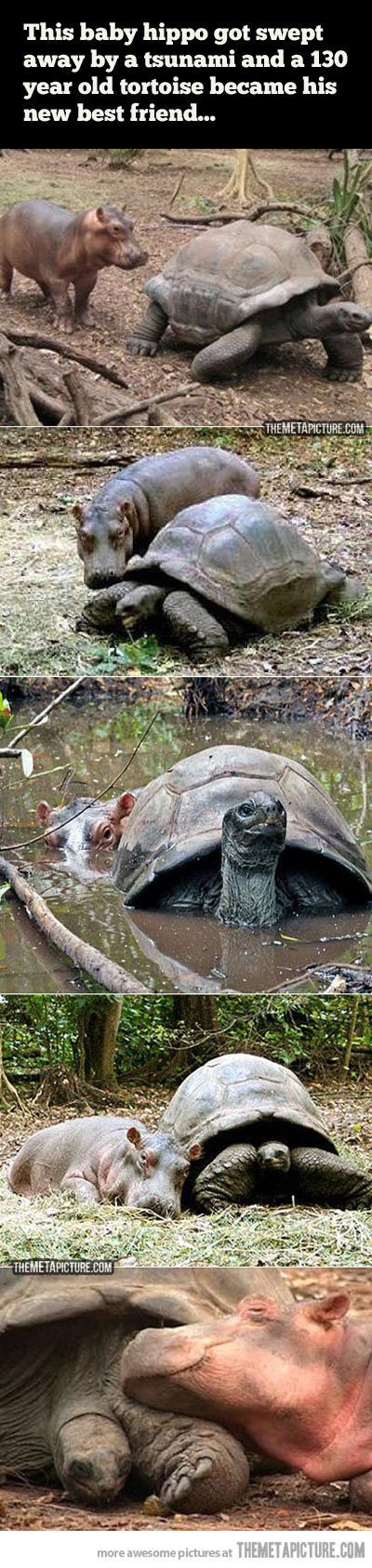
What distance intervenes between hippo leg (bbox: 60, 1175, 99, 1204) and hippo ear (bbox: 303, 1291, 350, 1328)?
29.2 inches

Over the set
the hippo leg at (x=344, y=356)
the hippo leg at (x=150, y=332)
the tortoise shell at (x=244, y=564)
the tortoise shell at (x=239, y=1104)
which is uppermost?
the hippo leg at (x=150, y=332)

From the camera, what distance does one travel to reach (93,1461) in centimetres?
321

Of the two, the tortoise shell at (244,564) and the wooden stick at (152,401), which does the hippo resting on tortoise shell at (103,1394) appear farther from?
the wooden stick at (152,401)

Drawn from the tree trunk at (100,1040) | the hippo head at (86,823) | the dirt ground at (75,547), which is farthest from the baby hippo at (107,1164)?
the dirt ground at (75,547)

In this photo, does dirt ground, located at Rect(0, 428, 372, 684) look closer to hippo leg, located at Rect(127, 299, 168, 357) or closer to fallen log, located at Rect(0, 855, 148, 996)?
hippo leg, located at Rect(127, 299, 168, 357)

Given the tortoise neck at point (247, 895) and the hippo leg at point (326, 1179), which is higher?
the tortoise neck at point (247, 895)

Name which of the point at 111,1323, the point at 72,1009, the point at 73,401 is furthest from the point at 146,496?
the point at 111,1323

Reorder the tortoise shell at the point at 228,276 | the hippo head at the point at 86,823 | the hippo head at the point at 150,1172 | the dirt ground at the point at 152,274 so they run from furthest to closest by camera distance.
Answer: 1. the tortoise shell at the point at 228,276
2. the dirt ground at the point at 152,274
3. the hippo head at the point at 86,823
4. the hippo head at the point at 150,1172

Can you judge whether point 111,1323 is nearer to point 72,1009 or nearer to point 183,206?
point 72,1009

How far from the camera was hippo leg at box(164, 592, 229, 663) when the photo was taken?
4281mm

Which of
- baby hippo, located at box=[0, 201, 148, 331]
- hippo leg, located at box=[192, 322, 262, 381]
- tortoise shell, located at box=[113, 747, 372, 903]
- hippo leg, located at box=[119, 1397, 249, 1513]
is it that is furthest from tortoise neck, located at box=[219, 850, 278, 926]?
baby hippo, located at box=[0, 201, 148, 331]

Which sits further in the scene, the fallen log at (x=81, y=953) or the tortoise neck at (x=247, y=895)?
the tortoise neck at (x=247, y=895)

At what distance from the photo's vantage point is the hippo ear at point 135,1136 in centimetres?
383

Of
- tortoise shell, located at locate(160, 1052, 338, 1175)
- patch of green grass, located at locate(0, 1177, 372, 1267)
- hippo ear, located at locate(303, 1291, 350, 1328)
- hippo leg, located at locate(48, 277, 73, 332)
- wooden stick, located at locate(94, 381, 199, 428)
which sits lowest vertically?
patch of green grass, located at locate(0, 1177, 372, 1267)
